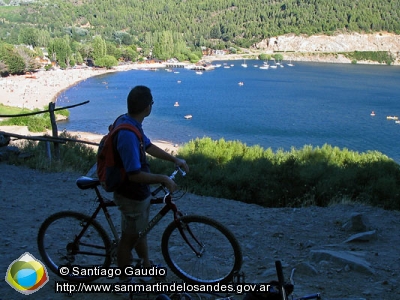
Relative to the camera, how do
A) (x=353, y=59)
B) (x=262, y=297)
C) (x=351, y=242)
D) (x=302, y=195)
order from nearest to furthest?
(x=262, y=297), (x=351, y=242), (x=302, y=195), (x=353, y=59)

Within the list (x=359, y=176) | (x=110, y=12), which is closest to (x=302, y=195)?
(x=359, y=176)

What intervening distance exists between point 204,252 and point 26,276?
4.31 feet

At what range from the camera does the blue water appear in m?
36.3

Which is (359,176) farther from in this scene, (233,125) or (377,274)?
(233,125)

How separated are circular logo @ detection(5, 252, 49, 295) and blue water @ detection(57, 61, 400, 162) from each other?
96.4 ft

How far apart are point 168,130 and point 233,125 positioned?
281 inches

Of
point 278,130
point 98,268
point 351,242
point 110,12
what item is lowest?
point 278,130

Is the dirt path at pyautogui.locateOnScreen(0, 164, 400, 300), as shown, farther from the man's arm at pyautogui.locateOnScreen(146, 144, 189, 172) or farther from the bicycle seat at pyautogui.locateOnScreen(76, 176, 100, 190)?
the man's arm at pyautogui.locateOnScreen(146, 144, 189, 172)

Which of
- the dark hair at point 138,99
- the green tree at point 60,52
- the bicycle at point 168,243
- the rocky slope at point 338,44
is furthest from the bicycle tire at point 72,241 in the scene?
the rocky slope at point 338,44

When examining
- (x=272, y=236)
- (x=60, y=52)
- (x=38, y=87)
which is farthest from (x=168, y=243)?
(x=60, y=52)

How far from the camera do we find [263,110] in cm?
5003

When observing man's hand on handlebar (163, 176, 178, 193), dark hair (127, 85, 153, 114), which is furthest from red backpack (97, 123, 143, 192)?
man's hand on handlebar (163, 176, 178, 193)

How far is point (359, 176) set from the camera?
8445 millimetres

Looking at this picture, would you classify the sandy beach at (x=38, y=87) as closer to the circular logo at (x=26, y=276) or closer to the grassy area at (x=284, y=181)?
the grassy area at (x=284, y=181)
